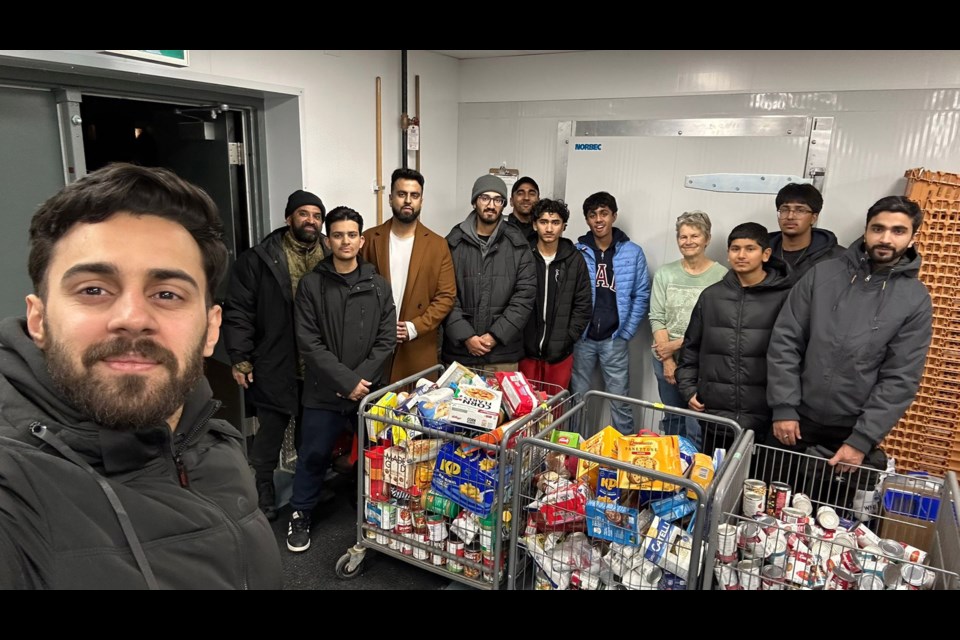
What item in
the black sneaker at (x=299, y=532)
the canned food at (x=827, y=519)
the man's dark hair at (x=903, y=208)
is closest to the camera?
the canned food at (x=827, y=519)

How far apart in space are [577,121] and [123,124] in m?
2.90

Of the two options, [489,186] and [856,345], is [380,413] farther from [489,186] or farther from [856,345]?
[856,345]

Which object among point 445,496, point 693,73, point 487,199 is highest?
point 693,73

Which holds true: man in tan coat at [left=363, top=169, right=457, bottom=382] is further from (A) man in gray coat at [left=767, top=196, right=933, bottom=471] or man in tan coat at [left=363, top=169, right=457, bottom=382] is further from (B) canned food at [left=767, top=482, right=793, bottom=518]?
(B) canned food at [left=767, top=482, right=793, bottom=518]

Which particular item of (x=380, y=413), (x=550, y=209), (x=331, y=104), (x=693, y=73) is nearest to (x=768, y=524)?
(x=380, y=413)

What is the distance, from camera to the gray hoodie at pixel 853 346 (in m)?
2.34

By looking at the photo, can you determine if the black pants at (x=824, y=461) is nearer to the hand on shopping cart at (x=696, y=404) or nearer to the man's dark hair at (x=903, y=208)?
the hand on shopping cart at (x=696, y=404)

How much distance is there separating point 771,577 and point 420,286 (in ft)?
7.07

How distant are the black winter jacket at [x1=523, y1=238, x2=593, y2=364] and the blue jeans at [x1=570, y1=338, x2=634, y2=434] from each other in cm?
30

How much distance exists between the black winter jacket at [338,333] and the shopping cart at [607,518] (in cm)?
105

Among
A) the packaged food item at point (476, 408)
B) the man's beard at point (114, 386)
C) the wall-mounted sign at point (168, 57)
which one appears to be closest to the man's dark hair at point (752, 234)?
the packaged food item at point (476, 408)

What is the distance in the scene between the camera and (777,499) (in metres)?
2.04

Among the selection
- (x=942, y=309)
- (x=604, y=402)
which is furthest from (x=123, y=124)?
(x=942, y=309)

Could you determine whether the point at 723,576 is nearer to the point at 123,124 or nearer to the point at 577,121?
the point at 577,121
